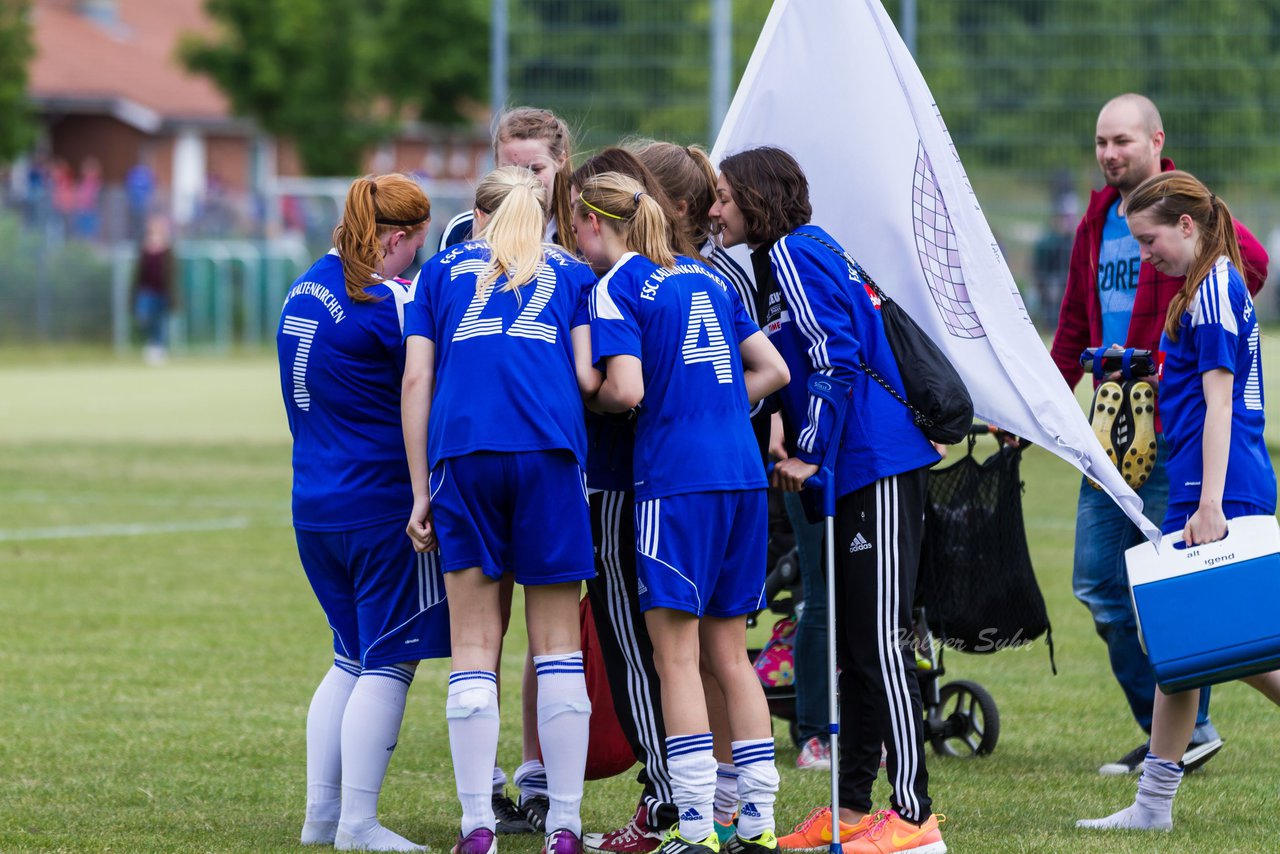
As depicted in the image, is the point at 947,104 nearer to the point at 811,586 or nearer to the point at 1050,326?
the point at 1050,326

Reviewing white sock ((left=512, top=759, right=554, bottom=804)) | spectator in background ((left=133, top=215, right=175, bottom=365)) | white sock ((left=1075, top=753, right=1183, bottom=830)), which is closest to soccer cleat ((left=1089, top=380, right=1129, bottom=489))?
white sock ((left=1075, top=753, right=1183, bottom=830))

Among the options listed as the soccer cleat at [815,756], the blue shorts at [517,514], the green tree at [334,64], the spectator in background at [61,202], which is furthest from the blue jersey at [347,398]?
the green tree at [334,64]

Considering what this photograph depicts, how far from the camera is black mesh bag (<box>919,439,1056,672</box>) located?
5.76m

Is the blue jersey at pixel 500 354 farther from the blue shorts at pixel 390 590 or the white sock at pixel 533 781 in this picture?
the white sock at pixel 533 781

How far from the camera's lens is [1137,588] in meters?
5.35

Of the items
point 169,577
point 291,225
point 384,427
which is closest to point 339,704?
point 384,427

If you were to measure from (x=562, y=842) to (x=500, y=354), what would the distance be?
127cm

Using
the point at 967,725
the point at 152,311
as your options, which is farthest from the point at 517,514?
the point at 152,311

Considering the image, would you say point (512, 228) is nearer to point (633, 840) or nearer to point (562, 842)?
point (562, 842)

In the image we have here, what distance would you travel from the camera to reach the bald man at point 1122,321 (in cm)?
609

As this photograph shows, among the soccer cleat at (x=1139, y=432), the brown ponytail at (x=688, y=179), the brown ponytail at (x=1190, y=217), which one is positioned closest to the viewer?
the brown ponytail at (x=688, y=179)

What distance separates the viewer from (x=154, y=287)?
105ft

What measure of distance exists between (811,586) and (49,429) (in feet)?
47.4

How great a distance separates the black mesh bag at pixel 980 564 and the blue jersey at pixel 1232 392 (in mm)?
507
